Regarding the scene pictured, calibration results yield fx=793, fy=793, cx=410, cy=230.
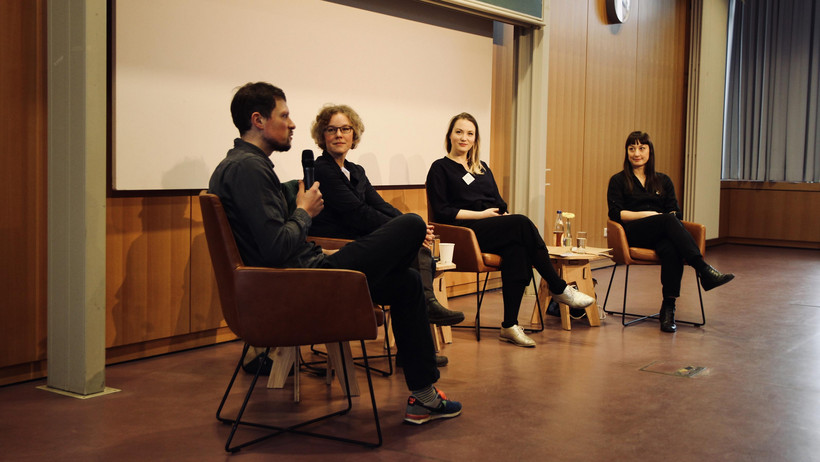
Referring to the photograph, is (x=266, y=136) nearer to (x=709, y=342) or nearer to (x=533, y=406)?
(x=533, y=406)

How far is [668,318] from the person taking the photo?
16.2 feet

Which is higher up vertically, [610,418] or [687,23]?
[687,23]

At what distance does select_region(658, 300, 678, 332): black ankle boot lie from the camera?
193 inches

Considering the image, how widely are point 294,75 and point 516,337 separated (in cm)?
193

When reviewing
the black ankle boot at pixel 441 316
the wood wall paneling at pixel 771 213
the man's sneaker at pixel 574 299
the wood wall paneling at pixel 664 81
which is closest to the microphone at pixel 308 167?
the black ankle boot at pixel 441 316

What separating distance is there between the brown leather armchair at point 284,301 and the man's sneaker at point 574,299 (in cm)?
217

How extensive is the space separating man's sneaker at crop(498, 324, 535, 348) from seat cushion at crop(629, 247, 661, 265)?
1121 millimetres

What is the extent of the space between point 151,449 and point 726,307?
14.5 feet

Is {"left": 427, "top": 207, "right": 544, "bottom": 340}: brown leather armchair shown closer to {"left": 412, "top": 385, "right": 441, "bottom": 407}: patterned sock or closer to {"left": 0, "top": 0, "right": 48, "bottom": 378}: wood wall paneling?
{"left": 412, "top": 385, "right": 441, "bottom": 407}: patterned sock

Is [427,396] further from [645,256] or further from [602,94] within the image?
[602,94]

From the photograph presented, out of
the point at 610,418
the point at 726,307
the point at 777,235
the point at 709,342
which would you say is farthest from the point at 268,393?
the point at 777,235

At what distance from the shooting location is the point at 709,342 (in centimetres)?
458

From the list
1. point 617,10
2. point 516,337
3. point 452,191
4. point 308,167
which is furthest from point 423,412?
point 617,10

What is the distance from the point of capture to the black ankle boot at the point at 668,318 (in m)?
4.89
